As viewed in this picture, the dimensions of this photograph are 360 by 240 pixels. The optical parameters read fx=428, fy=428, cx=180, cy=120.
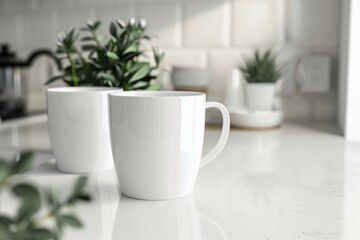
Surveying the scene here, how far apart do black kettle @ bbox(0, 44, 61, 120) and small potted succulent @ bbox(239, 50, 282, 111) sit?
640 millimetres

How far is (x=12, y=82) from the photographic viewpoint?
1.46 m

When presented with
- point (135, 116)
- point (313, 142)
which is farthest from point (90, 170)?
point (313, 142)

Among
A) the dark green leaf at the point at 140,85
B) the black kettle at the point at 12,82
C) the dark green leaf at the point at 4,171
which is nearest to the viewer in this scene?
the dark green leaf at the point at 4,171

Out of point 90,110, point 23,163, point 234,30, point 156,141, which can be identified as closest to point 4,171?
point 23,163

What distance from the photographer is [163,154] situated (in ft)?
1.60

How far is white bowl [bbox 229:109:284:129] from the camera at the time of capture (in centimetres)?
113

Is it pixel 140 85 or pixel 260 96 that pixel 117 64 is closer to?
pixel 140 85

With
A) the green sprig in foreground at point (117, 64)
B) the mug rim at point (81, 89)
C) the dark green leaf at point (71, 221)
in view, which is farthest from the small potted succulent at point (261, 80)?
the dark green leaf at point (71, 221)

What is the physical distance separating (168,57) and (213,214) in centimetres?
99

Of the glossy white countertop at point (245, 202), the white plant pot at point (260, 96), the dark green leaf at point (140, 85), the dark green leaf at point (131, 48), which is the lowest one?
the glossy white countertop at point (245, 202)

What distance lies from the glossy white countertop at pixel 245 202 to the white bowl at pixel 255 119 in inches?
10.2

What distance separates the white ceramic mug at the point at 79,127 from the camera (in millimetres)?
604

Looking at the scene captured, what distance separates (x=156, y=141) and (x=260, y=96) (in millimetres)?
739

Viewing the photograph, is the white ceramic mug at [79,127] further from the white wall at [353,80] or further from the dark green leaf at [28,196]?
the white wall at [353,80]
